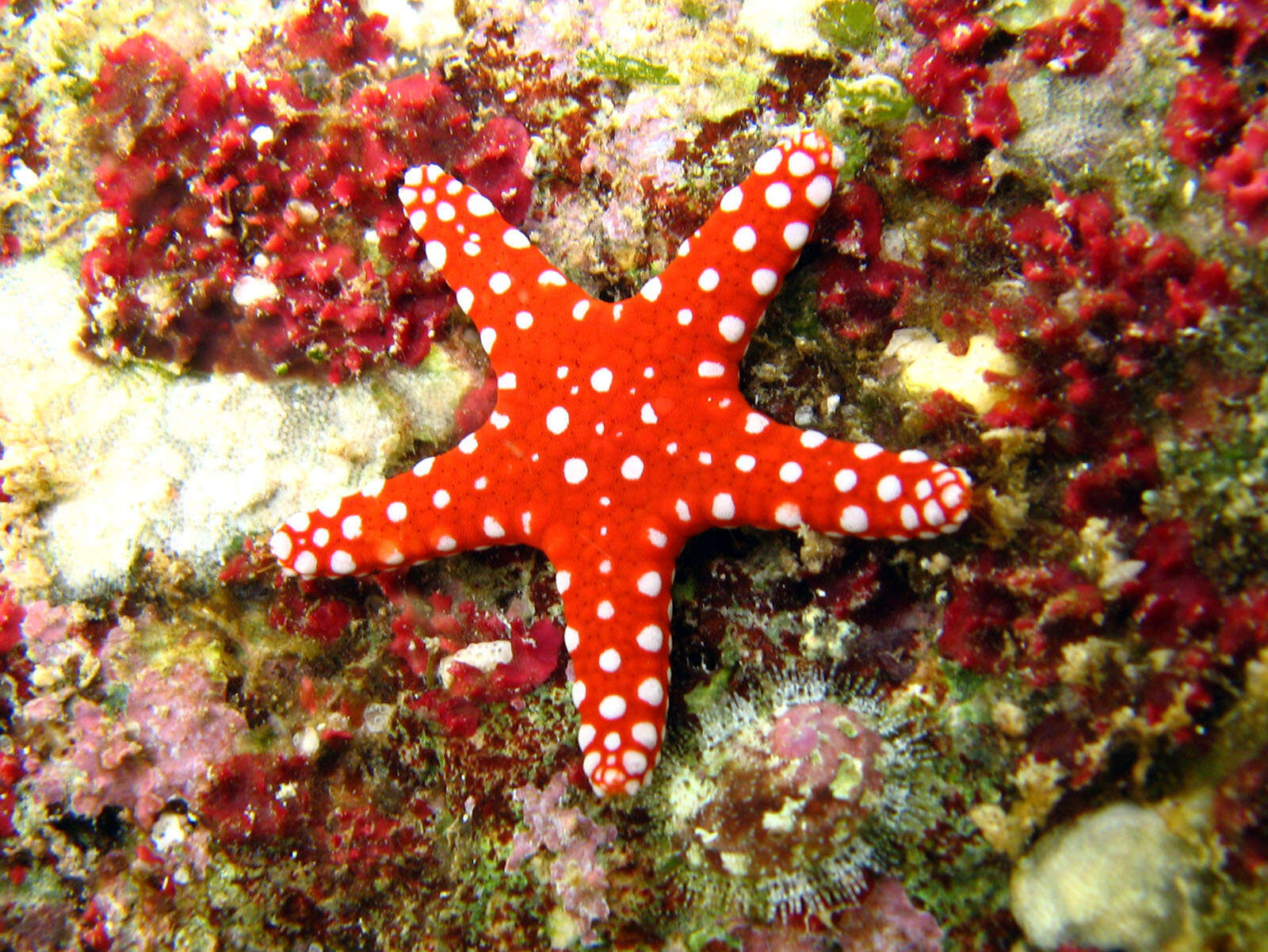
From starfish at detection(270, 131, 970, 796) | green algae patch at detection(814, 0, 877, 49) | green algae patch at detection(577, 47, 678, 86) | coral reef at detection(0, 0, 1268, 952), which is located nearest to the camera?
coral reef at detection(0, 0, 1268, 952)

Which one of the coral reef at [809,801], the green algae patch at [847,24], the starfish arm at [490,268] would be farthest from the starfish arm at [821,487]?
the green algae patch at [847,24]

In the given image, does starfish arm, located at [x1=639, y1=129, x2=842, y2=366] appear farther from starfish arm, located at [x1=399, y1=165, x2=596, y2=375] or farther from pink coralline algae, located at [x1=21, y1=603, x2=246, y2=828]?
pink coralline algae, located at [x1=21, y1=603, x2=246, y2=828]

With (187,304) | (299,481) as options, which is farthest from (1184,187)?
(187,304)

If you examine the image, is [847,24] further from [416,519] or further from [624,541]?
[416,519]

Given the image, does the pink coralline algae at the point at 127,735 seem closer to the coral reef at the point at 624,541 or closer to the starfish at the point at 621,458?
the coral reef at the point at 624,541

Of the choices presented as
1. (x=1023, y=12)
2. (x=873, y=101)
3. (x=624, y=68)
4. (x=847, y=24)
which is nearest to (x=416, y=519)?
(x=624, y=68)

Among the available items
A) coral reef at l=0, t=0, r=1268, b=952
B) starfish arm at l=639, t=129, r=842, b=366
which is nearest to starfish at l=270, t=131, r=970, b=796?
starfish arm at l=639, t=129, r=842, b=366

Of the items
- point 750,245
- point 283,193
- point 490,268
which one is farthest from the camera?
point 283,193
